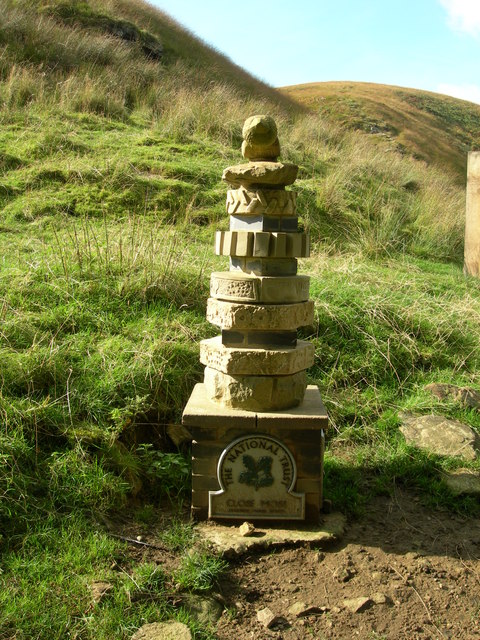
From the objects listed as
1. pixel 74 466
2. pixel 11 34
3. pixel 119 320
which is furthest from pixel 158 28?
pixel 74 466

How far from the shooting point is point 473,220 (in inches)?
321

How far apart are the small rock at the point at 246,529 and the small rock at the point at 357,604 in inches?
23.3

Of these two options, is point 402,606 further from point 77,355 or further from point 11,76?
point 11,76

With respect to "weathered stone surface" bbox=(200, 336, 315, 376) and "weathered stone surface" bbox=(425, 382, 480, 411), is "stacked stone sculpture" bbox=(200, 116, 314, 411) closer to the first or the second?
"weathered stone surface" bbox=(200, 336, 315, 376)

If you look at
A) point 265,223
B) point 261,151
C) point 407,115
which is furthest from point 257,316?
point 407,115

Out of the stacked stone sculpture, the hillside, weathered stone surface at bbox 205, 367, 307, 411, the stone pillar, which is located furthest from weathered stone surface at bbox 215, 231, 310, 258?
the hillside

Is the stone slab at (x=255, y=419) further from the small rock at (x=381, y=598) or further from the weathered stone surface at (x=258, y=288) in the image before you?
the small rock at (x=381, y=598)

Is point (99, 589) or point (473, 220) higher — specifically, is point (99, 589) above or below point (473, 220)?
below

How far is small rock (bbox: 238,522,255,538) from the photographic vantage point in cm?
302

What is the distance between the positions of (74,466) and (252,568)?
1098mm

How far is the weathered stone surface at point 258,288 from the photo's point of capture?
3.01 meters

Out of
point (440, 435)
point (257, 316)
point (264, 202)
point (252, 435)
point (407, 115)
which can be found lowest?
point (440, 435)

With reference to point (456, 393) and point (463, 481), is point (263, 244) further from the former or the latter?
point (456, 393)

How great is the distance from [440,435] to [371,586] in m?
1.55
